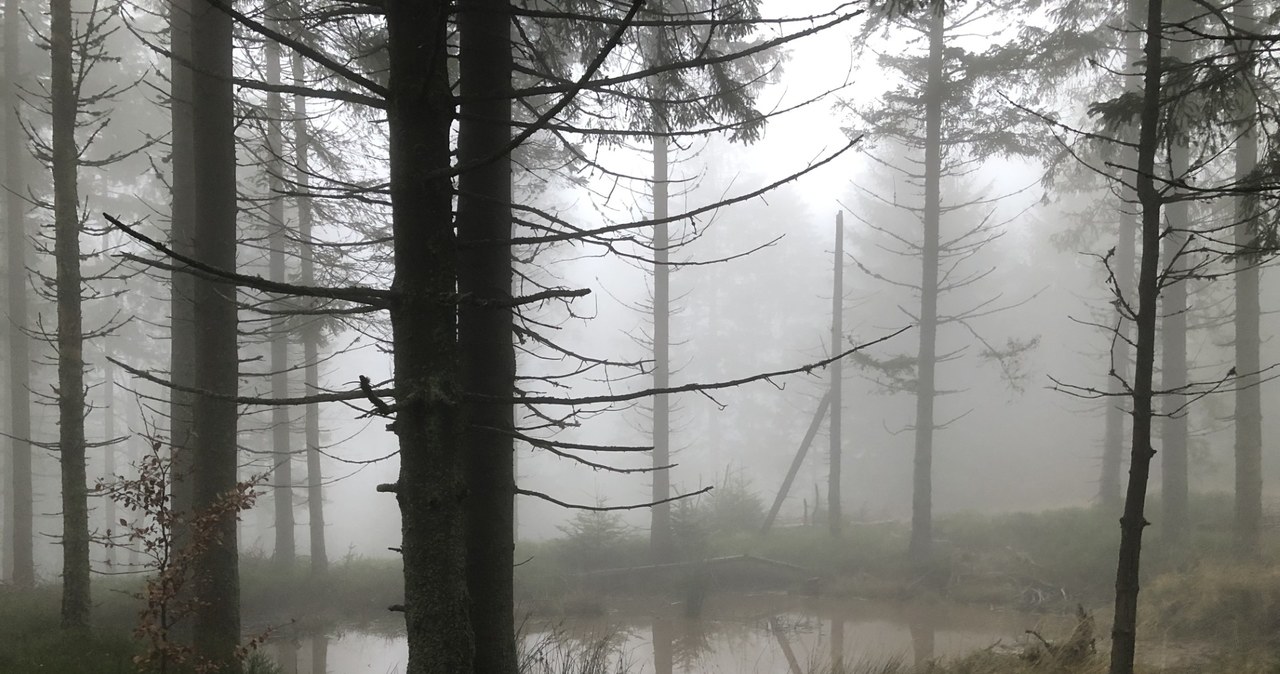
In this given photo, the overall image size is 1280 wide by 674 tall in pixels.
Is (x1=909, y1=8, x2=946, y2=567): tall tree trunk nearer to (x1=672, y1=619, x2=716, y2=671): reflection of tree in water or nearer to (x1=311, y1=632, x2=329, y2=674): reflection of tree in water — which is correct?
(x1=672, y1=619, x2=716, y2=671): reflection of tree in water

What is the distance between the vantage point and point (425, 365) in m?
2.69

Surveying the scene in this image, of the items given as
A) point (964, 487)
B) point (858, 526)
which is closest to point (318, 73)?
point (858, 526)

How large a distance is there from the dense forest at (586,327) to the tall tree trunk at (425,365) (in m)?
0.01

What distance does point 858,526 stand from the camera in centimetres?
1986

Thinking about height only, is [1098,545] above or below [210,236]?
below

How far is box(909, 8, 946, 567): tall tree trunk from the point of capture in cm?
1596

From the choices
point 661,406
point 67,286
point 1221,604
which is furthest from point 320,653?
point 1221,604

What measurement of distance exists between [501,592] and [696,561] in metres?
13.1

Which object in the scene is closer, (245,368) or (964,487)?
(245,368)

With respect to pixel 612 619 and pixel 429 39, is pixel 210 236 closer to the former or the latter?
pixel 429 39

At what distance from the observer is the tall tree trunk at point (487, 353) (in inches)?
149

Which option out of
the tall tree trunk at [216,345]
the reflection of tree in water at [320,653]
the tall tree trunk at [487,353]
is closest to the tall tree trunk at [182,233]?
the tall tree trunk at [216,345]

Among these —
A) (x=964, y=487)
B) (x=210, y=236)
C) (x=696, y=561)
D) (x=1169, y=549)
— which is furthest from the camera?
(x=964, y=487)

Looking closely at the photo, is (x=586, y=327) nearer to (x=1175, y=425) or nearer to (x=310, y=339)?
(x=310, y=339)
